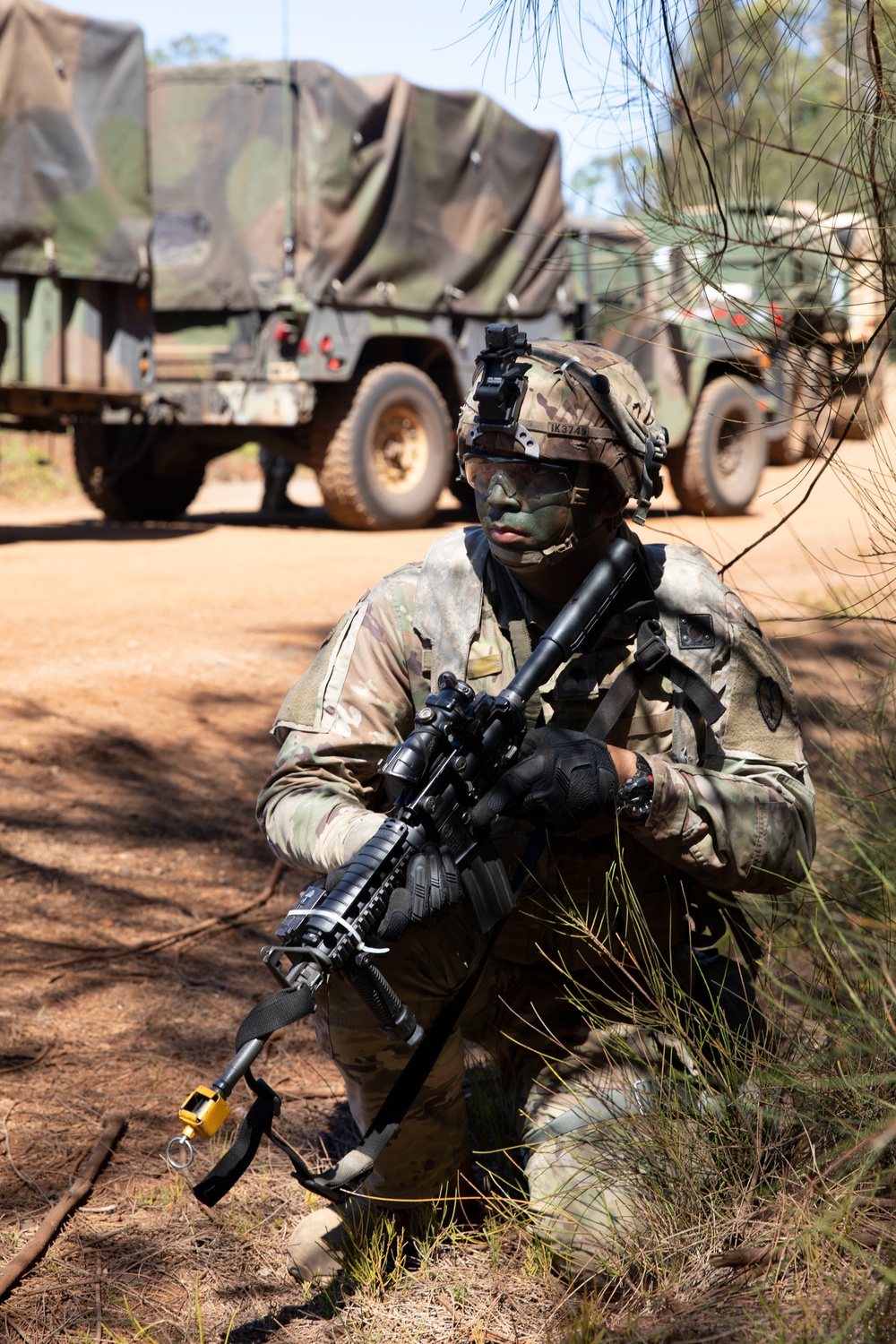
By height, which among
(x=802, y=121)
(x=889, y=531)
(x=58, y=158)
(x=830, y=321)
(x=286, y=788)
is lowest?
(x=286, y=788)

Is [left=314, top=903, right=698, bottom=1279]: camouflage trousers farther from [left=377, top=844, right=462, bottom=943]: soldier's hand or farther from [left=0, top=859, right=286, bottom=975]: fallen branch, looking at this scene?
[left=0, top=859, right=286, bottom=975]: fallen branch

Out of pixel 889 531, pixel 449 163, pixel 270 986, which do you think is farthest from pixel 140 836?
pixel 449 163

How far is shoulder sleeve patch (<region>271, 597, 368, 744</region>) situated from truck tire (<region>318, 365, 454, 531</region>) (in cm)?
723

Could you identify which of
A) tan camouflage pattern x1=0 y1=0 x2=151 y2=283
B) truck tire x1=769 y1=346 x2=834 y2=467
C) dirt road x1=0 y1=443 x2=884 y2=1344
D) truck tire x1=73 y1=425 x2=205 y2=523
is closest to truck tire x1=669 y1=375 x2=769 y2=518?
dirt road x1=0 y1=443 x2=884 y2=1344

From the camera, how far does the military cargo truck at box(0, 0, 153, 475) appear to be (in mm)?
8297

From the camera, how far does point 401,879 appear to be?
1.87 m

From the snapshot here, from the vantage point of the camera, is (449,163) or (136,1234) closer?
(136,1234)

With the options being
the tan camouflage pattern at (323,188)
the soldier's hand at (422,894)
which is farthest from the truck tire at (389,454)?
the soldier's hand at (422,894)

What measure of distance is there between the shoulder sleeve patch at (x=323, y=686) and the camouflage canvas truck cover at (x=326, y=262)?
7234 millimetres

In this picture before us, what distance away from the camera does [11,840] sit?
12.2 feet

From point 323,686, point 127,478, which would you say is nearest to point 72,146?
point 127,478

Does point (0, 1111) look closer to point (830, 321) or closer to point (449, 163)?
point (830, 321)

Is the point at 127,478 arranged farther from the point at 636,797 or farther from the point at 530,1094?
the point at 636,797

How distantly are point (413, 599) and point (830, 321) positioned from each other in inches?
35.9
